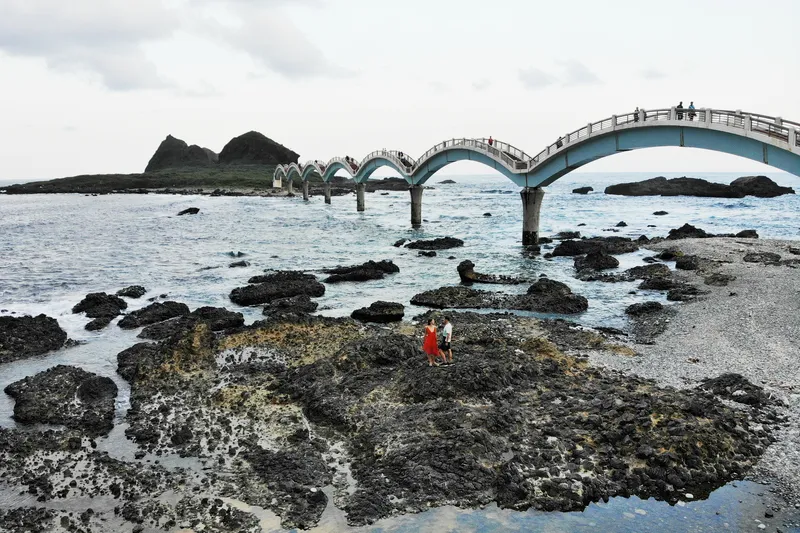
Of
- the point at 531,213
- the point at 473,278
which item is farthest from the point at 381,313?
the point at 531,213

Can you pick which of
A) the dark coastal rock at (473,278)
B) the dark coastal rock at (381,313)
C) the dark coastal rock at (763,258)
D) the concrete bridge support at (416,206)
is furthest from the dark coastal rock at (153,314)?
the concrete bridge support at (416,206)

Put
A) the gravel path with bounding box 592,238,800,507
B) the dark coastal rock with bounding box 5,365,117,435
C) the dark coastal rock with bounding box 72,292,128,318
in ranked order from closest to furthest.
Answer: the gravel path with bounding box 592,238,800,507
the dark coastal rock with bounding box 5,365,117,435
the dark coastal rock with bounding box 72,292,128,318

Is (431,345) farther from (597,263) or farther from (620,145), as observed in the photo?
(620,145)

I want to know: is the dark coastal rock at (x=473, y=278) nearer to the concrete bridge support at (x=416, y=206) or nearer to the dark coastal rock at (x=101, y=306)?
the dark coastal rock at (x=101, y=306)

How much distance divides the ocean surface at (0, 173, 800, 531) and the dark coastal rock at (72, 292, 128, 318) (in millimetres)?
619

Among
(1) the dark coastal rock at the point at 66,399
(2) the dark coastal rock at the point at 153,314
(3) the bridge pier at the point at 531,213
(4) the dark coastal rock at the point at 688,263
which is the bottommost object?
(1) the dark coastal rock at the point at 66,399

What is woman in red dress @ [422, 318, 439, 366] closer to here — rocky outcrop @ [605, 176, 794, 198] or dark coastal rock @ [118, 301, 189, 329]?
dark coastal rock @ [118, 301, 189, 329]

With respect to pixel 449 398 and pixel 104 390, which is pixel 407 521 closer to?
pixel 449 398

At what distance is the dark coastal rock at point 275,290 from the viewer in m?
28.0

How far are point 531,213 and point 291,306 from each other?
81.5 feet

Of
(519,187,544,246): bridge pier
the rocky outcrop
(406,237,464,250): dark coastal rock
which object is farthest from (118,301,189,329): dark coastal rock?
the rocky outcrop

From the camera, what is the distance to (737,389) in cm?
1486

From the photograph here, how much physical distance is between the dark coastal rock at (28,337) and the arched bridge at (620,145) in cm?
2959

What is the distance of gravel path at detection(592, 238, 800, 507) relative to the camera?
1239 cm
